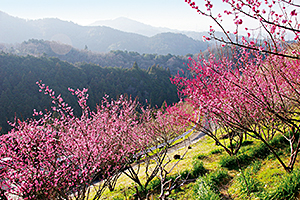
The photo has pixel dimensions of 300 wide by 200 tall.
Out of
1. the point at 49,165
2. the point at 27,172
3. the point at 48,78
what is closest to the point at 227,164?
the point at 49,165

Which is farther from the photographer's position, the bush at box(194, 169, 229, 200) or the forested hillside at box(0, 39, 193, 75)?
the forested hillside at box(0, 39, 193, 75)

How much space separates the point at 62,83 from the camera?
56438 millimetres

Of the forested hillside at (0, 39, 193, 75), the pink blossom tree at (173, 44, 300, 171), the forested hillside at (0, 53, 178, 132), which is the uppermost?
the forested hillside at (0, 39, 193, 75)

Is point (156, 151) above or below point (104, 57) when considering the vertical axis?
below

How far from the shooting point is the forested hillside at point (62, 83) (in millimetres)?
43188

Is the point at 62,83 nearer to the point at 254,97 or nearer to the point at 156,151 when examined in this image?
the point at 156,151

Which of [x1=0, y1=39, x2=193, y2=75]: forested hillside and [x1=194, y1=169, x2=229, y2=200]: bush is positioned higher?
[x1=0, y1=39, x2=193, y2=75]: forested hillside

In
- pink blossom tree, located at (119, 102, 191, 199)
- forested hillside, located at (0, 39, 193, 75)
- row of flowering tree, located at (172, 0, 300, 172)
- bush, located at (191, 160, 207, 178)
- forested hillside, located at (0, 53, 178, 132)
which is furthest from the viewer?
forested hillside, located at (0, 39, 193, 75)

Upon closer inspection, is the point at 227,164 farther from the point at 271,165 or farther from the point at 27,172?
the point at 27,172

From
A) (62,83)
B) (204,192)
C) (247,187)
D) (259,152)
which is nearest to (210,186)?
(204,192)

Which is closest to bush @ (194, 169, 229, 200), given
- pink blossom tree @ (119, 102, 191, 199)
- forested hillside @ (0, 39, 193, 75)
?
pink blossom tree @ (119, 102, 191, 199)

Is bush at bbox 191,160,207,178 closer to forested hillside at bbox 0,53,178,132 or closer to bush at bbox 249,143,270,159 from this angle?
bush at bbox 249,143,270,159

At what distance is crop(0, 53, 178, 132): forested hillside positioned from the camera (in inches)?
1700

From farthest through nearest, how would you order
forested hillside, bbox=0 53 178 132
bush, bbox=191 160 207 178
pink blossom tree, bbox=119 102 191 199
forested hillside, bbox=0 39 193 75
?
forested hillside, bbox=0 39 193 75
forested hillside, bbox=0 53 178 132
bush, bbox=191 160 207 178
pink blossom tree, bbox=119 102 191 199
